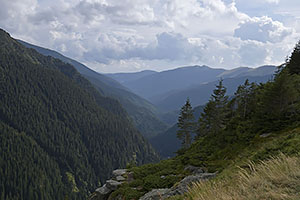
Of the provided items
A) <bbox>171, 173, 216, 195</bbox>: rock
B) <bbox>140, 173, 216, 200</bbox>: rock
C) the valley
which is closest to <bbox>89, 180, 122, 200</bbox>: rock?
the valley

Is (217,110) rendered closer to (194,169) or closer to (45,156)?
(194,169)

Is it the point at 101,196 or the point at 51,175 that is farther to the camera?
the point at 51,175

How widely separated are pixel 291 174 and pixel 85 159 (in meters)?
187

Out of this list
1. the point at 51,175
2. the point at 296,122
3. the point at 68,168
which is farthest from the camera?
the point at 68,168

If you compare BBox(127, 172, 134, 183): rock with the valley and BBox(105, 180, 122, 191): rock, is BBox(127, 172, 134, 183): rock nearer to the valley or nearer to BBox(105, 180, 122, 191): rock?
the valley

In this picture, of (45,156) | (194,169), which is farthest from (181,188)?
(45,156)

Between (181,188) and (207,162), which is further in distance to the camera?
(207,162)

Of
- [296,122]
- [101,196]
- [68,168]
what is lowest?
[68,168]

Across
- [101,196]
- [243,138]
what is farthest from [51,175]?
[243,138]

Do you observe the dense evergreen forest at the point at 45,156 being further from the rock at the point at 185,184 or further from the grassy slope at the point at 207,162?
the rock at the point at 185,184

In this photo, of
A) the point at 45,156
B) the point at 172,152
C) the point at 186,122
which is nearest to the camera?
the point at 172,152

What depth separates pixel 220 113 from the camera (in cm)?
3656

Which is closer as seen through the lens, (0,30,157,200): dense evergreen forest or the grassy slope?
the grassy slope

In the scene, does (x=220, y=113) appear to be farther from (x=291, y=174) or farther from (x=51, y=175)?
(x=51, y=175)
